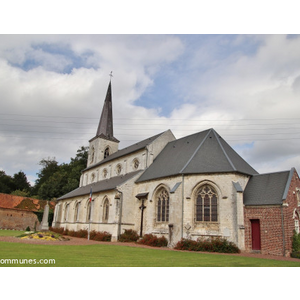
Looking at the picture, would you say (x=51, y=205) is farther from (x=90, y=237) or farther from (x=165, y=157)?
(x=165, y=157)

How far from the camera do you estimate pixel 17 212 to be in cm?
4809

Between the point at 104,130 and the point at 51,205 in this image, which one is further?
the point at 51,205

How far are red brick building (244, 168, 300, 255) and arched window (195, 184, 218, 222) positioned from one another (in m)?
2.35

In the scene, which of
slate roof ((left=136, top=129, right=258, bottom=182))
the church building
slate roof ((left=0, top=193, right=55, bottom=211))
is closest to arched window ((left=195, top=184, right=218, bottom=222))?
the church building

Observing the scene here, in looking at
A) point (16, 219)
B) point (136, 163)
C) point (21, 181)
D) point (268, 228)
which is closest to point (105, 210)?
point (136, 163)

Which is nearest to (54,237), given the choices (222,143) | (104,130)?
(222,143)

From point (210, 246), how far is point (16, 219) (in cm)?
4041

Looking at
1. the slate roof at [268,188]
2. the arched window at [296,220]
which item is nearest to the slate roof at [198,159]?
the slate roof at [268,188]

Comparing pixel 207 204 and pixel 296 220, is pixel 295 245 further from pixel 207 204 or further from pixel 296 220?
pixel 207 204

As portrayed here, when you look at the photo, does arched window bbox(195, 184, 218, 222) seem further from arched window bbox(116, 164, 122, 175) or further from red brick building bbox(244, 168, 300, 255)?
arched window bbox(116, 164, 122, 175)

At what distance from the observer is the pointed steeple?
47156 millimetres

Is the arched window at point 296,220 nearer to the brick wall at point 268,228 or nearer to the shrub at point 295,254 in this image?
the brick wall at point 268,228

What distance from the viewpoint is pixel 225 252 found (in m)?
19.0

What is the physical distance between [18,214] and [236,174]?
41.7 metres
